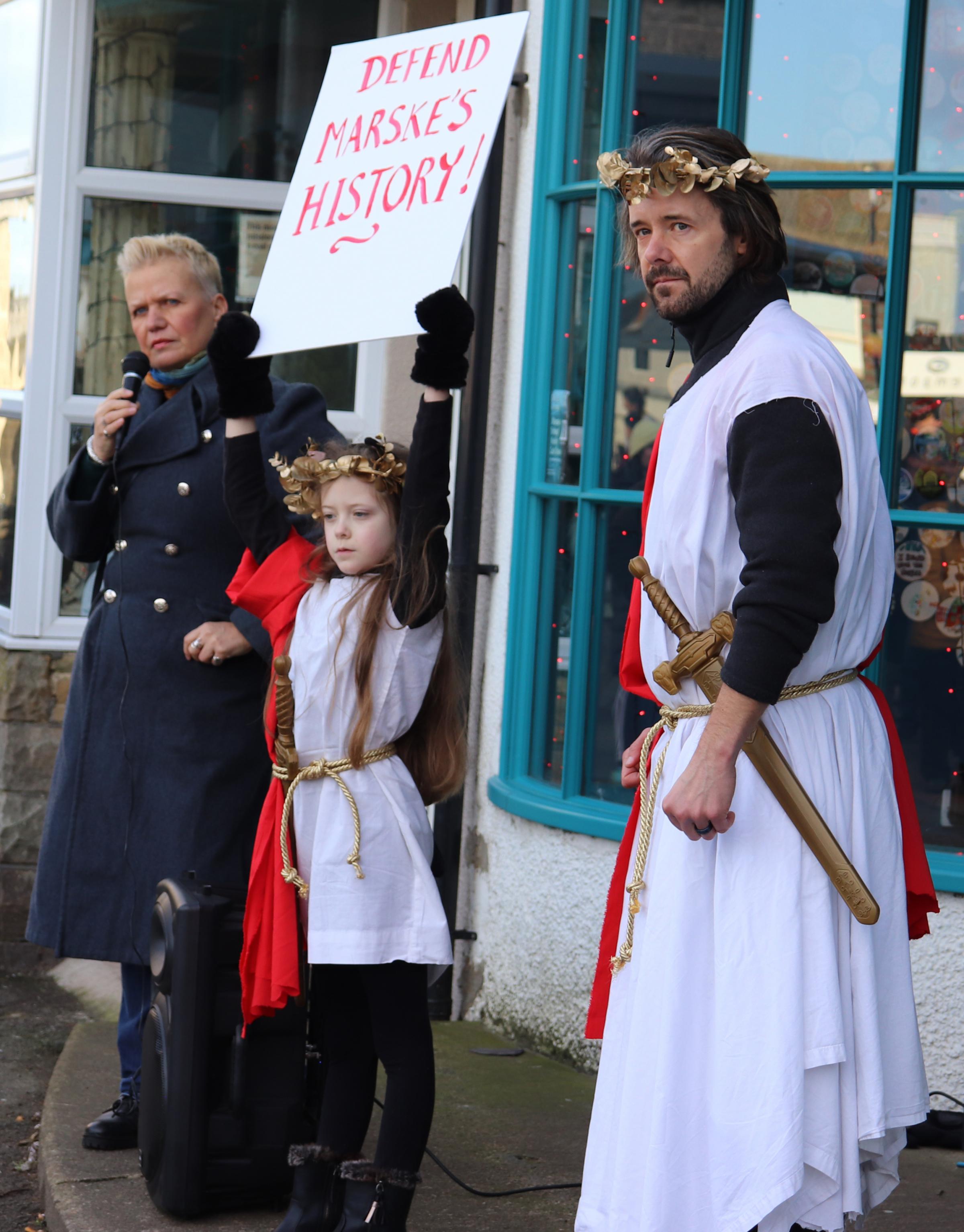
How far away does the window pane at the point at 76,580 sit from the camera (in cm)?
555

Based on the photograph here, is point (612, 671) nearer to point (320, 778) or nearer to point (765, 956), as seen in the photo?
point (320, 778)

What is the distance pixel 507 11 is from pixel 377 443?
2231 mm

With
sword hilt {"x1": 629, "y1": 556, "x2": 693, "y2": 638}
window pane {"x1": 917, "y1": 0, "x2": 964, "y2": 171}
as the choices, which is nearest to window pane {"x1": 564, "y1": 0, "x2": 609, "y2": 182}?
window pane {"x1": 917, "y1": 0, "x2": 964, "y2": 171}

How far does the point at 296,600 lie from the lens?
10.1 feet

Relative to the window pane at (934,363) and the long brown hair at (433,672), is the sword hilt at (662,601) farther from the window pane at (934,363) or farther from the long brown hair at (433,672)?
the window pane at (934,363)

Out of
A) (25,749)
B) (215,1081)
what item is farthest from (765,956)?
(25,749)

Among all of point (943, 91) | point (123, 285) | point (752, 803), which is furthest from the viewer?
point (123, 285)

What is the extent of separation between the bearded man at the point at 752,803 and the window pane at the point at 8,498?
3884 millimetres

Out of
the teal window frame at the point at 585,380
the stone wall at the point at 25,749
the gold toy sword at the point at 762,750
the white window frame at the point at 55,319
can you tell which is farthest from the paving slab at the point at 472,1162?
the white window frame at the point at 55,319

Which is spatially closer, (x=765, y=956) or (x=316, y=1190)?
(x=765, y=956)

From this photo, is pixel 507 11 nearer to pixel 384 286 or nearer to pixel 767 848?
pixel 384 286

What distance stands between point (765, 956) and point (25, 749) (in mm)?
3893

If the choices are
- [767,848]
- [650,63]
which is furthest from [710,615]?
[650,63]

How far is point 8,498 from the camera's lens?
19.2 feet
